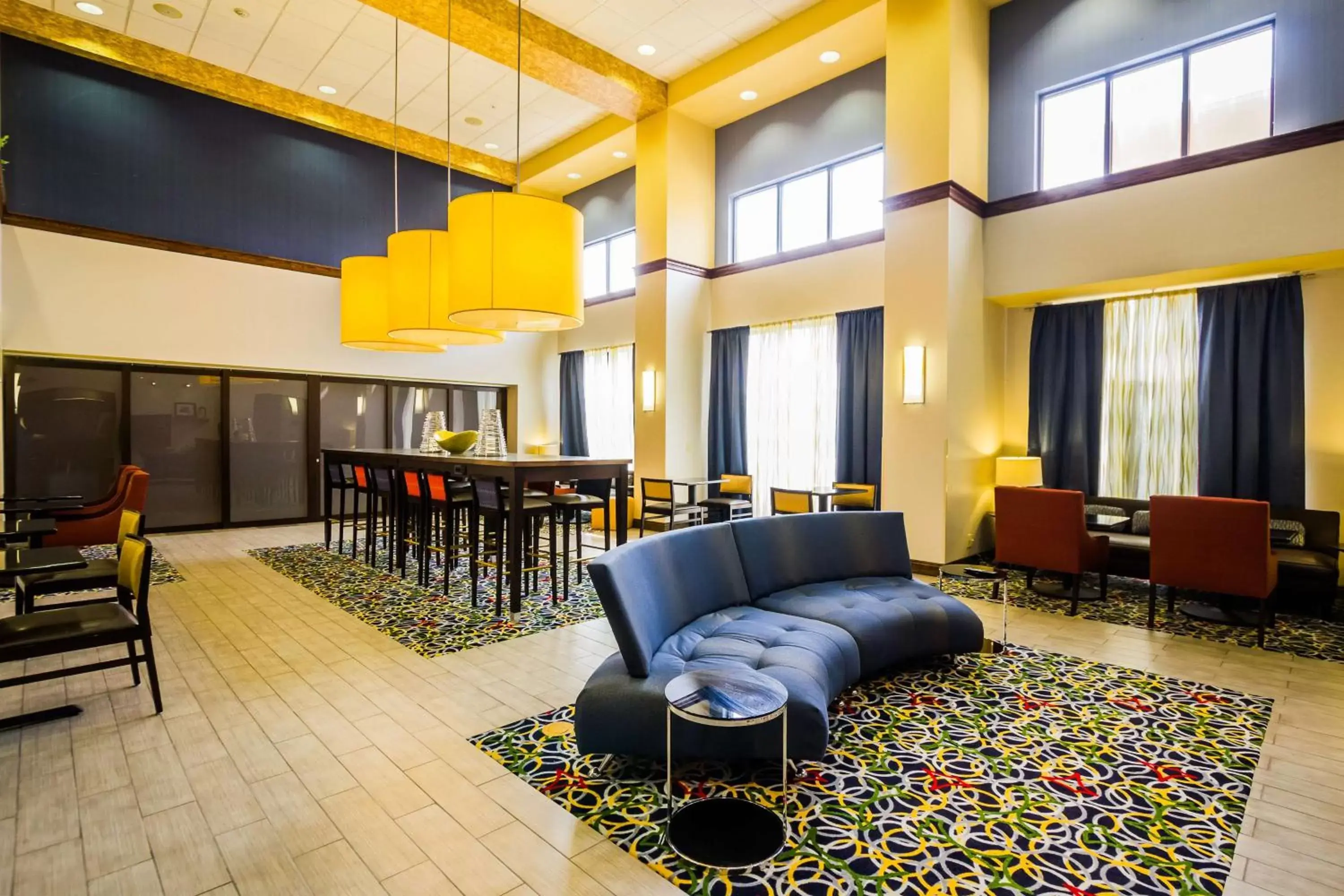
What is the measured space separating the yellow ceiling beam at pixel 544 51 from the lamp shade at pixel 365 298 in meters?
2.47

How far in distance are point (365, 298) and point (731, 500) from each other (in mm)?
4380

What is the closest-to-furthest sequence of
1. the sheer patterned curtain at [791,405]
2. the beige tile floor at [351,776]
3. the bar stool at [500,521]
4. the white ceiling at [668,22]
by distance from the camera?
1. the beige tile floor at [351,776]
2. the bar stool at [500,521]
3. the white ceiling at [668,22]
4. the sheer patterned curtain at [791,405]

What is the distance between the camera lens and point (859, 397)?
732cm

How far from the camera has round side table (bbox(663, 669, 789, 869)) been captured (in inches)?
80.5

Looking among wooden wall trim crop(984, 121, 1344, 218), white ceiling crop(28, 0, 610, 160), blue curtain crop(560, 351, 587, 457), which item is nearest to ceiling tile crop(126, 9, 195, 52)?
white ceiling crop(28, 0, 610, 160)

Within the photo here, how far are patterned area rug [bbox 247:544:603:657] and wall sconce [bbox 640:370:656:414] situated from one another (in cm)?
334

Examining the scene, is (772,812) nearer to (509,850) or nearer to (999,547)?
(509,850)

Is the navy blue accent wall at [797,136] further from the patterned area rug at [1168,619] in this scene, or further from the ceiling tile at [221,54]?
the ceiling tile at [221,54]

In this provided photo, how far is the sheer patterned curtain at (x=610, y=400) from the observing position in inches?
408

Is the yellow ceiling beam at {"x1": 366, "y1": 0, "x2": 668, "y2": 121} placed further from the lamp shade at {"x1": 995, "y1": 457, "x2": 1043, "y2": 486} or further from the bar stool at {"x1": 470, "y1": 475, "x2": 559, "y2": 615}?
the lamp shade at {"x1": 995, "y1": 457, "x2": 1043, "y2": 486}

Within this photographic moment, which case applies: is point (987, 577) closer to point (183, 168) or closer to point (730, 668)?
point (730, 668)

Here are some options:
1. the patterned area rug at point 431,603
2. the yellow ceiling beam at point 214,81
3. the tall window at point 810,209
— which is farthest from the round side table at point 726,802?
the yellow ceiling beam at point 214,81

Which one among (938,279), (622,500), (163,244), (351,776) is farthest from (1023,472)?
(163,244)

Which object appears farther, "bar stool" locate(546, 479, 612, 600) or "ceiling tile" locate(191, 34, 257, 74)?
"ceiling tile" locate(191, 34, 257, 74)
